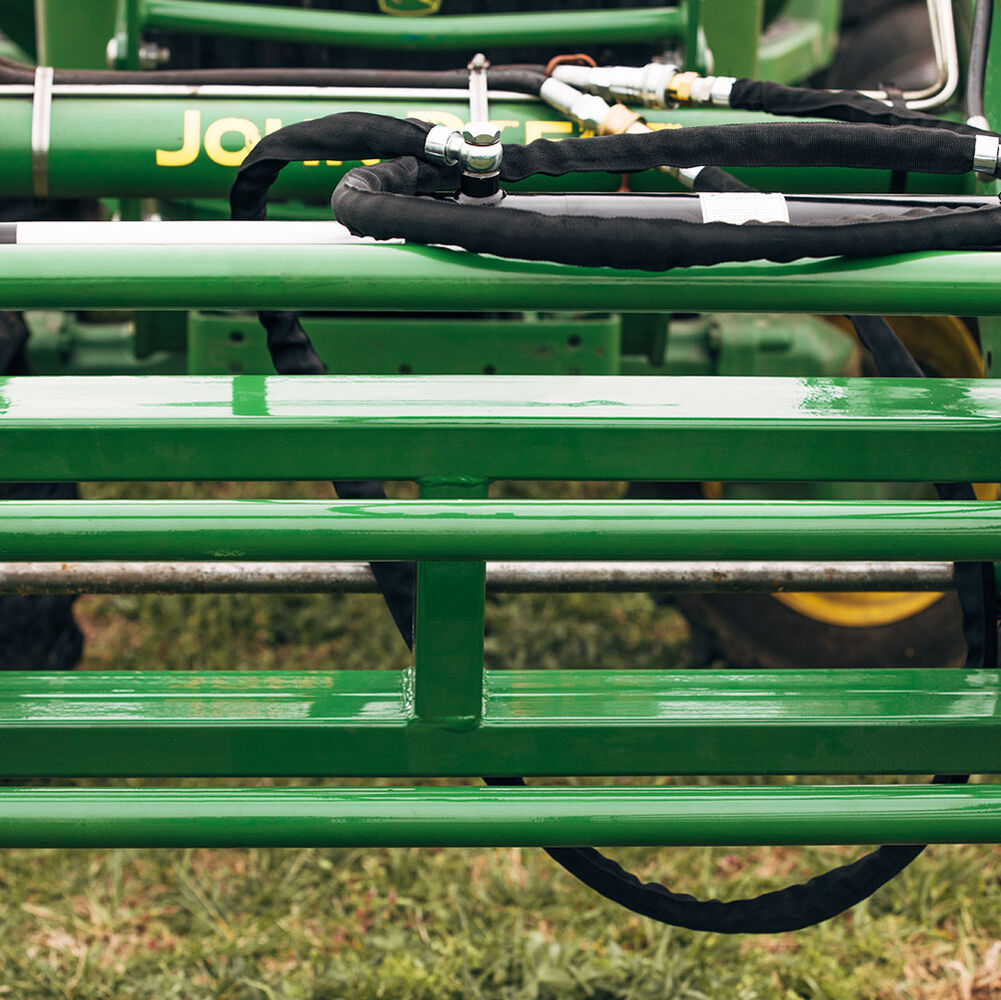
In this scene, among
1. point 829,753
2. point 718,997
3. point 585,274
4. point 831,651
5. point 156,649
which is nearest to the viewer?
point 585,274

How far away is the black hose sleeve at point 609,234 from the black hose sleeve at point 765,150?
4.9 inches

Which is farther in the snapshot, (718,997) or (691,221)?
(718,997)

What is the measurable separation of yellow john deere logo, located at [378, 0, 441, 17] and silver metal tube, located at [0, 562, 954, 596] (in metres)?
1.00

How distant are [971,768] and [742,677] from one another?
252 millimetres

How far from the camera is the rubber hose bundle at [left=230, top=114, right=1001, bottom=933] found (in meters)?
0.96

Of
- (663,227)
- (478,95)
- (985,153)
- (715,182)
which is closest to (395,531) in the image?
(663,227)

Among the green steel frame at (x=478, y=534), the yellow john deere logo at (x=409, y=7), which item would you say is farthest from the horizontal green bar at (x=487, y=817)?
the yellow john deere logo at (x=409, y=7)

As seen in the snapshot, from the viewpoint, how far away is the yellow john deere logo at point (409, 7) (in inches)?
72.4

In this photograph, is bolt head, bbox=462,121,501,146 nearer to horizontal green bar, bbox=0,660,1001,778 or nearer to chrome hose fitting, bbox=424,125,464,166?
chrome hose fitting, bbox=424,125,464,166

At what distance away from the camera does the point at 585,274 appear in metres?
0.98

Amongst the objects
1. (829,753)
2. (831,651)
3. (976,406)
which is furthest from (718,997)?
(976,406)

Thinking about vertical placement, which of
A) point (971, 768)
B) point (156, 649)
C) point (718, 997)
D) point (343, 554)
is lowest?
point (718, 997)

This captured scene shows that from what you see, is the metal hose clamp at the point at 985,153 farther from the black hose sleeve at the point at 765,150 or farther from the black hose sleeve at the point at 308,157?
the black hose sleeve at the point at 308,157

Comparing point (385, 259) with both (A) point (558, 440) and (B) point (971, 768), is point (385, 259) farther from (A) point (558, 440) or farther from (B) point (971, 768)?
(B) point (971, 768)
